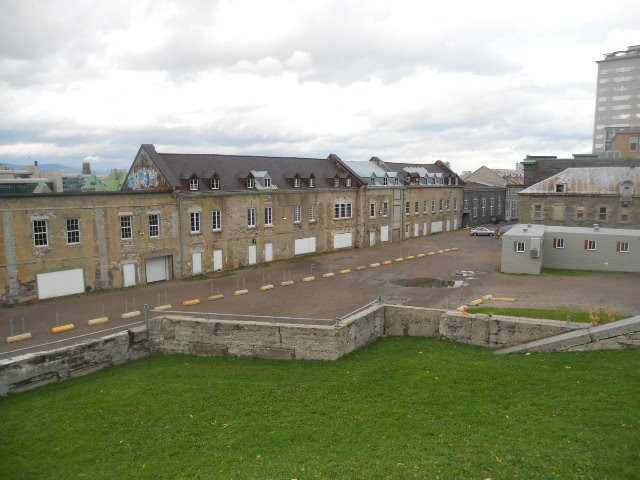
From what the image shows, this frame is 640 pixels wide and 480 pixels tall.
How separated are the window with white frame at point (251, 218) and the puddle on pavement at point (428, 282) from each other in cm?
1360

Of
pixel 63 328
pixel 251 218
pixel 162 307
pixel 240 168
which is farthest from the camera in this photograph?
pixel 240 168

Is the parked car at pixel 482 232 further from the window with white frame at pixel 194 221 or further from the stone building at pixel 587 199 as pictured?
the window with white frame at pixel 194 221

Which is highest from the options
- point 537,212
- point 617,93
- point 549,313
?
point 617,93

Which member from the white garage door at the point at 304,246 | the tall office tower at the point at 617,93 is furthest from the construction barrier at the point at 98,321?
the tall office tower at the point at 617,93

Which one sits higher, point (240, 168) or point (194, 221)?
point (240, 168)

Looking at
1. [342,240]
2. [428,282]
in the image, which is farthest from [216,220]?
[428,282]

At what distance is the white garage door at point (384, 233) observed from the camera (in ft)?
185

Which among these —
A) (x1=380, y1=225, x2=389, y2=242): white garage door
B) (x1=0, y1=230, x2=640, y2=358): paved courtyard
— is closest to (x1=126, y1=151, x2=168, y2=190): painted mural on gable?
(x1=0, y1=230, x2=640, y2=358): paved courtyard

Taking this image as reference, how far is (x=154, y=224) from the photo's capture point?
36.7m

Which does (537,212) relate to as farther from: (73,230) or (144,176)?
(73,230)

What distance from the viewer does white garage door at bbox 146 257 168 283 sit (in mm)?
36594

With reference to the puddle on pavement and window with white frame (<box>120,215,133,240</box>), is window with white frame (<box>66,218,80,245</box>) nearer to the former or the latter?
window with white frame (<box>120,215,133,240</box>)

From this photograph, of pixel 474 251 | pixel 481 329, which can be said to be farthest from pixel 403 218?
pixel 481 329

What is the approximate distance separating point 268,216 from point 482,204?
42.5m
